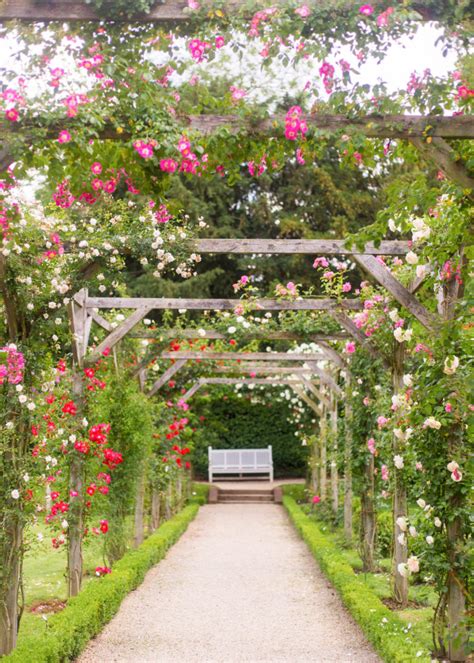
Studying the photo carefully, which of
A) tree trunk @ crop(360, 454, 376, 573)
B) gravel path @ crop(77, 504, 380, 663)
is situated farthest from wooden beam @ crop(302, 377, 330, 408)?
tree trunk @ crop(360, 454, 376, 573)

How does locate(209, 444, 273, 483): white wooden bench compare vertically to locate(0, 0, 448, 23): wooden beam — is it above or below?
below

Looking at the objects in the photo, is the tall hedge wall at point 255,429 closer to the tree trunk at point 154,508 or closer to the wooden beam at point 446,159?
the tree trunk at point 154,508

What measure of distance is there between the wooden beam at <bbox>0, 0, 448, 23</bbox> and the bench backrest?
1770 cm

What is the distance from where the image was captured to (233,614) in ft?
23.7

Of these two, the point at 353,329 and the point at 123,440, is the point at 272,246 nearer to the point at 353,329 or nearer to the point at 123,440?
the point at 353,329

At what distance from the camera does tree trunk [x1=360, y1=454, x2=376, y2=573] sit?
8.53 metres

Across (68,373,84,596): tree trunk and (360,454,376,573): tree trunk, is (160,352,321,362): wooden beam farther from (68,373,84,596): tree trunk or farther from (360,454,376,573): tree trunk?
(68,373,84,596): tree trunk

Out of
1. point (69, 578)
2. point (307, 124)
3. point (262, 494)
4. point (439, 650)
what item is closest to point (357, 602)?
point (439, 650)

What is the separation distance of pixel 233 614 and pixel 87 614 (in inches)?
65.7

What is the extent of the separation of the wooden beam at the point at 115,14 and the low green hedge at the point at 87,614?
326 centimetres

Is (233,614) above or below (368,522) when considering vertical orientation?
below

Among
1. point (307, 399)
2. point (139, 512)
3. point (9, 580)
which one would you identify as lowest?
point (139, 512)

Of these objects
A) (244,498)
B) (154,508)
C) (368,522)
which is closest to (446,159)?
(368,522)

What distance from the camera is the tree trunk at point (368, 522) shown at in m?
8.53
